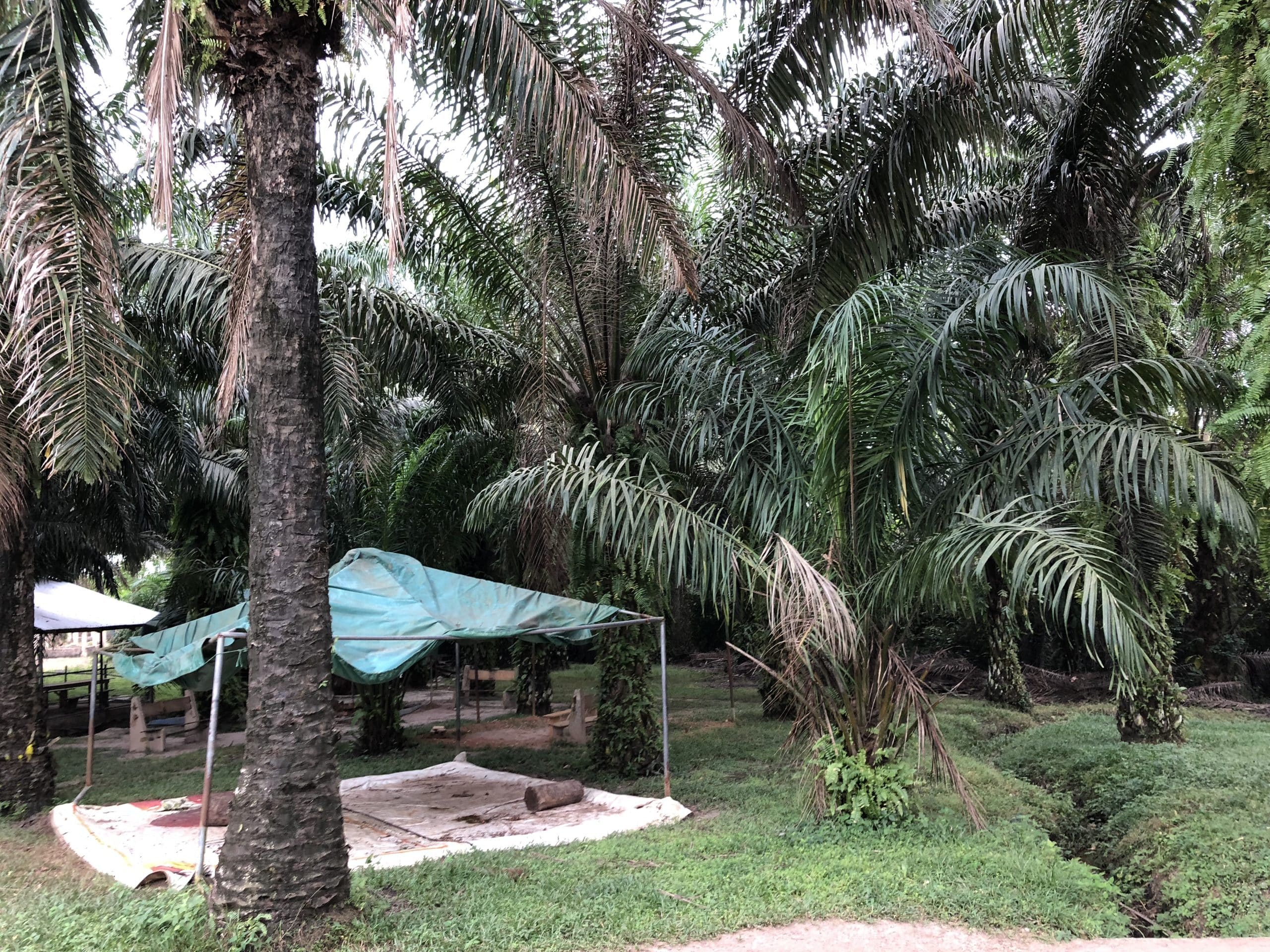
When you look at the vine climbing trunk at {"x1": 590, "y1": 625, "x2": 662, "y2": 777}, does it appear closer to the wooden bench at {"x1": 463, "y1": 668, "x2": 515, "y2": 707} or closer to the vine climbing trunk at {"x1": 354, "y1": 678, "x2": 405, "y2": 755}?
the vine climbing trunk at {"x1": 354, "y1": 678, "x2": 405, "y2": 755}

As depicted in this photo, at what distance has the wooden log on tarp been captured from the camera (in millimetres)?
8164

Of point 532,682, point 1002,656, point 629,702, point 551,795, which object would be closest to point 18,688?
point 551,795

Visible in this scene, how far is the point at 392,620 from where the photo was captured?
8367 mm

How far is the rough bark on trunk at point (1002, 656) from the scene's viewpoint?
1406 centimetres

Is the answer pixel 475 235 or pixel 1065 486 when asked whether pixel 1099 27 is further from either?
pixel 475 235

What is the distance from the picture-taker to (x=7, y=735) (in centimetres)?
843

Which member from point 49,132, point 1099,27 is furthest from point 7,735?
point 1099,27

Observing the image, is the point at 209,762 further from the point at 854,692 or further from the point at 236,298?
the point at 854,692

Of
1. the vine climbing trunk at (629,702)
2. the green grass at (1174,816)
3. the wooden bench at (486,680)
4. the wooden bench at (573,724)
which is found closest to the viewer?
the green grass at (1174,816)

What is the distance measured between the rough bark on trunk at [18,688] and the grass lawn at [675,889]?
56 cm

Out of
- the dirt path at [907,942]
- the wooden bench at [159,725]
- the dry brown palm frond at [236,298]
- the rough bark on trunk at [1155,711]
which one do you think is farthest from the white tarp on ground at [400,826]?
the rough bark on trunk at [1155,711]

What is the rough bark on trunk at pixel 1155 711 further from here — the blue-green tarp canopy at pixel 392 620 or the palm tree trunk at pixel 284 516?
the palm tree trunk at pixel 284 516

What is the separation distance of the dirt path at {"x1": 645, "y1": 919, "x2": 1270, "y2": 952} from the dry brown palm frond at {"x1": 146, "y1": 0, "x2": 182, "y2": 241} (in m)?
4.72

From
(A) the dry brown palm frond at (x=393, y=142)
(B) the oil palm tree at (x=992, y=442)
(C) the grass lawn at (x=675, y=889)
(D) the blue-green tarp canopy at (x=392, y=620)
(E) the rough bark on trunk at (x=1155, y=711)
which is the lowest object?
(C) the grass lawn at (x=675, y=889)
